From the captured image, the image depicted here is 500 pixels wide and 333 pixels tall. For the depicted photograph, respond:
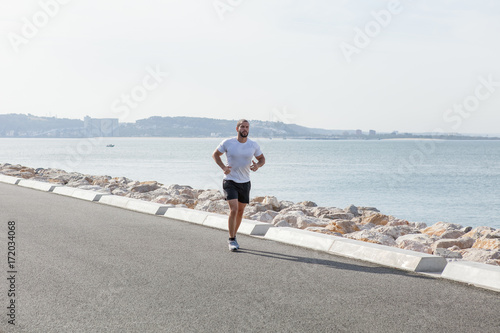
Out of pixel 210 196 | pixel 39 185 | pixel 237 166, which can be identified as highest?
pixel 237 166

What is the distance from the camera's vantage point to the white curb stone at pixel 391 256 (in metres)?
8.29

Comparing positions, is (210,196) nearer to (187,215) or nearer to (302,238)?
(187,215)

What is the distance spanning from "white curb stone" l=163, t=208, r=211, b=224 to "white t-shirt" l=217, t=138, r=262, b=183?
3500 millimetres

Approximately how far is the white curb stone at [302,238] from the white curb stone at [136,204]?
4.23m

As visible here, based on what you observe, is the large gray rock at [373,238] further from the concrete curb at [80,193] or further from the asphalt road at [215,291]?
the concrete curb at [80,193]

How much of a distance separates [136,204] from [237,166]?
679 centimetres

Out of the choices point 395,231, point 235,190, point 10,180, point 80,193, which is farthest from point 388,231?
point 10,180

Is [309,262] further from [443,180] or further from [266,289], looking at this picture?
[443,180]

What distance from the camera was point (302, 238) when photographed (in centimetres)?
1048

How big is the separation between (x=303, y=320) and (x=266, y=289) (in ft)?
4.20

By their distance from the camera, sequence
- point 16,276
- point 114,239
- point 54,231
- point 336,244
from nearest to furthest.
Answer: point 16,276, point 336,244, point 114,239, point 54,231

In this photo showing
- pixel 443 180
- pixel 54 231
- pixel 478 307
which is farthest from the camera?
pixel 443 180

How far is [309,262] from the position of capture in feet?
29.0

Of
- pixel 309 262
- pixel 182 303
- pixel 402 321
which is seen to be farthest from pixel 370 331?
pixel 309 262
